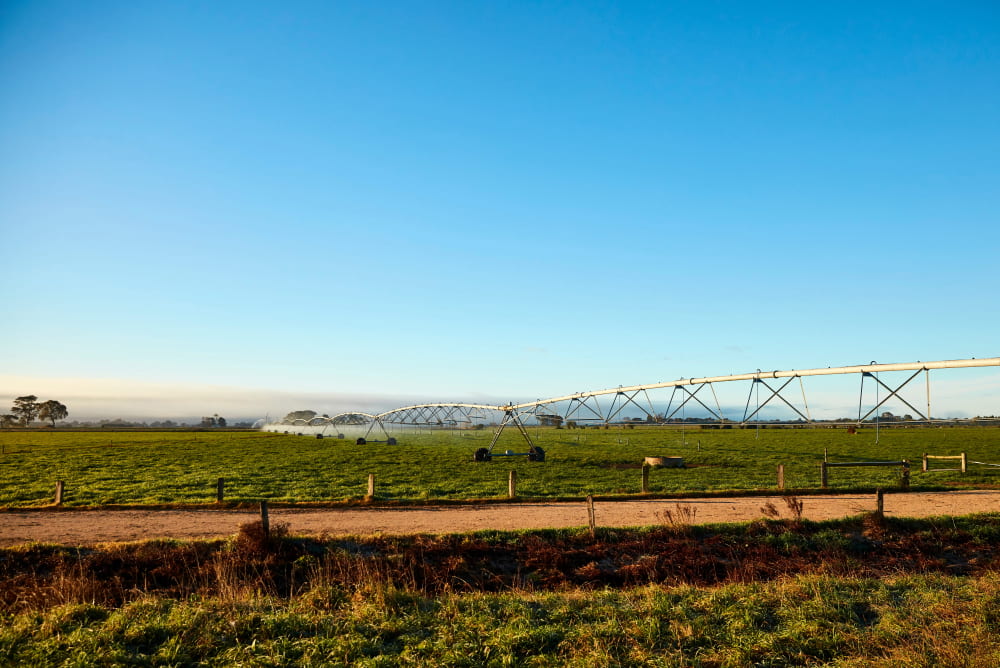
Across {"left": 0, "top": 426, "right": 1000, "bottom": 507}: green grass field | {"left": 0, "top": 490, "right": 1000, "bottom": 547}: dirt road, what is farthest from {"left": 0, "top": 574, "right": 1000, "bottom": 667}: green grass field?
{"left": 0, "top": 426, "right": 1000, "bottom": 507}: green grass field

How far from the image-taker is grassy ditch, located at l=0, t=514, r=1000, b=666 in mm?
10727

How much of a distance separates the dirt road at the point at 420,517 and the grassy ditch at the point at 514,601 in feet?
6.66

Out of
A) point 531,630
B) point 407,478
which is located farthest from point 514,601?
point 407,478

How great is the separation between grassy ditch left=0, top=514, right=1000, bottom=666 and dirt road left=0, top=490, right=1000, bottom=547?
6.66ft

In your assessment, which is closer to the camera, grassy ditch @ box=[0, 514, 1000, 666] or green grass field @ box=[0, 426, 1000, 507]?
grassy ditch @ box=[0, 514, 1000, 666]

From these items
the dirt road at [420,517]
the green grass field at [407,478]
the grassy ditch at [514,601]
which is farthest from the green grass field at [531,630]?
the green grass field at [407,478]

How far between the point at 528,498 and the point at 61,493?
73.8 feet

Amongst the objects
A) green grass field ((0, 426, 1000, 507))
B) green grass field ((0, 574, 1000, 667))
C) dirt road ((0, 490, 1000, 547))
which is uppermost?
green grass field ((0, 574, 1000, 667))

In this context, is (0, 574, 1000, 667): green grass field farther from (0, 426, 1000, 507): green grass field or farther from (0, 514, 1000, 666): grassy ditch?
(0, 426, 1000, 507): green grass field

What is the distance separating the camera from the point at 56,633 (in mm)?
11305

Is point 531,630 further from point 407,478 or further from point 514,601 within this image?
point 407,478

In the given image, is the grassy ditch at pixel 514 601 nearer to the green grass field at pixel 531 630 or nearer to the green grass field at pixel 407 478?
the green grass field at pixel 531 630

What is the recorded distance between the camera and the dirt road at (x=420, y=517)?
21812 millimetres

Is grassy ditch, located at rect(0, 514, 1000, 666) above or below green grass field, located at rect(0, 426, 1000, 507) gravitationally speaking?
above
